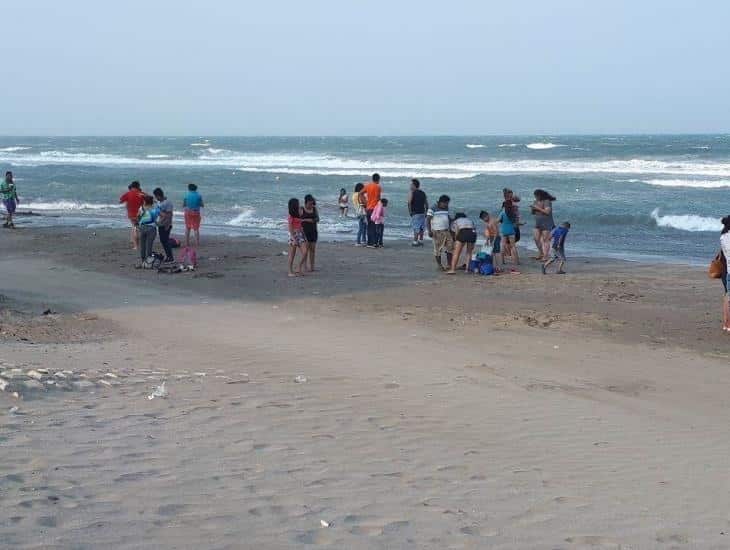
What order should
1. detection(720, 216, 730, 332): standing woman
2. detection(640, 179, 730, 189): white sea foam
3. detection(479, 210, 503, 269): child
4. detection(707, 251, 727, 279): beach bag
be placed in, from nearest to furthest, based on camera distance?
detection(720, 216, 730, 332): standing woman, detection(707, 251, 727, 279): beach bag, detection(479, 210, 503, 269): child, detection(640, 179, 730, 189): white sea foam

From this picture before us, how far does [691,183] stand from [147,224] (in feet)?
101

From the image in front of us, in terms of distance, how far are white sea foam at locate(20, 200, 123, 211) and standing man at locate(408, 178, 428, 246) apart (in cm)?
1534

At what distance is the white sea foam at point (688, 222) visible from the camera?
24.3m

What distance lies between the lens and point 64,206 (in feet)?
103

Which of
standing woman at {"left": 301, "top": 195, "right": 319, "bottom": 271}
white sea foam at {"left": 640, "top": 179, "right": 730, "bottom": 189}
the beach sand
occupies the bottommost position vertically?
the beach sand

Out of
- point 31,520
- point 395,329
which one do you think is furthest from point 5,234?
point 31,520

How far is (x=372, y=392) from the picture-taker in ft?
23.9

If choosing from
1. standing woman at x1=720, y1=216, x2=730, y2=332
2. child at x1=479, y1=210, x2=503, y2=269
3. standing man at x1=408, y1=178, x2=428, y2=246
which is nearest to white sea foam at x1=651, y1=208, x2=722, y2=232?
standing man at x1=408, y1=178, x2=428, y2=246

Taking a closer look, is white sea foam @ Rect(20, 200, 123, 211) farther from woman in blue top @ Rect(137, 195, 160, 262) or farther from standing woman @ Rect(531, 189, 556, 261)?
standing woman @ Rect(531, 189, 556, 261)

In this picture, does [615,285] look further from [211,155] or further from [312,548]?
[211,155]

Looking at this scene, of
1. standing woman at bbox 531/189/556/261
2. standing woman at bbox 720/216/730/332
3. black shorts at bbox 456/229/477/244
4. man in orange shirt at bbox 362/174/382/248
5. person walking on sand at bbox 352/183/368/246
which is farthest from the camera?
person walking on sand at bbox 352/183/368/246

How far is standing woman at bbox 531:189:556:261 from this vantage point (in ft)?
49.9

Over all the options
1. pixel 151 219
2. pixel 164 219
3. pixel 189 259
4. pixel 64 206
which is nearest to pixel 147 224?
pixel 151 219

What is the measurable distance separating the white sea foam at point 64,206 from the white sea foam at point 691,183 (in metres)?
22.7
